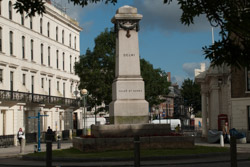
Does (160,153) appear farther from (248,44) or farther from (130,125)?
(248,44)

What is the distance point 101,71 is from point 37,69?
8.48m

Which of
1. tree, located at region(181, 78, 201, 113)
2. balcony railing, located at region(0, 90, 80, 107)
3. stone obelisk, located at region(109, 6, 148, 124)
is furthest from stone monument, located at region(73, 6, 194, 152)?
tree, located at region(181, 78, 201, 113)

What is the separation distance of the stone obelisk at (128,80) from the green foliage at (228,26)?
17.0m

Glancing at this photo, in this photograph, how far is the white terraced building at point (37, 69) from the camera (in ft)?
186

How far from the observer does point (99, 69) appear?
69.9 meters

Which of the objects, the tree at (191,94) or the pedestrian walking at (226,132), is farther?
the tree at (191,94)

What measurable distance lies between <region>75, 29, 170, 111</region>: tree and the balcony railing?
3.94 m

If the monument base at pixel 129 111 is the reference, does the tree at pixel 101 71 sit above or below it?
above

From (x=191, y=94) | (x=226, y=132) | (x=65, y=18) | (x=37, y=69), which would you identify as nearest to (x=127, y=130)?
(x=226, y=132)

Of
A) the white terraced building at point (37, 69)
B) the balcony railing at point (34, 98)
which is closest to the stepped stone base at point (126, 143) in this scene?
the white terraced building at point (37, 69)

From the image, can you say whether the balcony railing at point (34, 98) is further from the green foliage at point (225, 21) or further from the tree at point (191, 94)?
the tree at point (191, 94)

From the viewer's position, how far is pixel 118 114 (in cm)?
2641

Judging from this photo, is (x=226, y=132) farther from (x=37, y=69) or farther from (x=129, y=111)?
(x=37, y=69)

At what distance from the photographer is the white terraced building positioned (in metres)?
56.7
